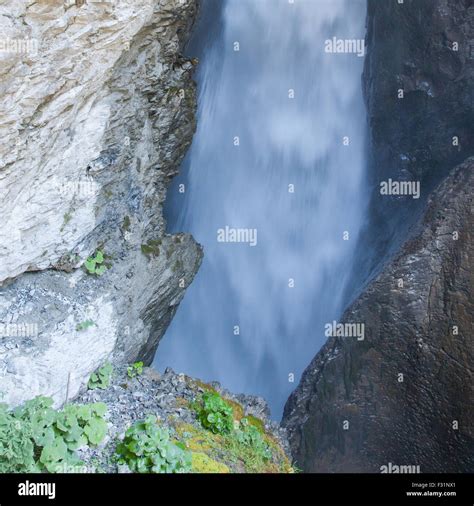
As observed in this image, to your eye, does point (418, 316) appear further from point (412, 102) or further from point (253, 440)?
point (412, 102)

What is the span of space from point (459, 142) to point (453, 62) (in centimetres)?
147

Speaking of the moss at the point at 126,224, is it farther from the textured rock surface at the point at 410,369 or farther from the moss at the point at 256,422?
the textured rock surface at the point at 410,369

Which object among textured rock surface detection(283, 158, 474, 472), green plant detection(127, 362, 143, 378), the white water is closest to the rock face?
green plant detection(127, 362, 143, 378)

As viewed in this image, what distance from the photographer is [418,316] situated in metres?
9.57

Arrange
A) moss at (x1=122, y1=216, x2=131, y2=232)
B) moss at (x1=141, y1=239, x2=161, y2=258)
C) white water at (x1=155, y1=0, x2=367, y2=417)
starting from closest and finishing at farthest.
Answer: moss at (x1=122, y1=216, x2=131, y2=232) < moss at (x1=141, y1=239, x2=161, y2=258) < white water at (x1=155, y1=0, x2=367, y2=417)

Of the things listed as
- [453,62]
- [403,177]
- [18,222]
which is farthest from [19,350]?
[453,62]

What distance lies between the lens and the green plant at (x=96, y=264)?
8.45 m

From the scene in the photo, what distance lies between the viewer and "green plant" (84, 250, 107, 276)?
27.7 ft

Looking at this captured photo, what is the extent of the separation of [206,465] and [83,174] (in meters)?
3.91

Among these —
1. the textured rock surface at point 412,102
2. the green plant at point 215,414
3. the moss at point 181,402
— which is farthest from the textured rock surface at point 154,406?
the textured rock surface at point 412,102

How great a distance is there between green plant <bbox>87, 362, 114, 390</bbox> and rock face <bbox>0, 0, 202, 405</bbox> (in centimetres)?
11

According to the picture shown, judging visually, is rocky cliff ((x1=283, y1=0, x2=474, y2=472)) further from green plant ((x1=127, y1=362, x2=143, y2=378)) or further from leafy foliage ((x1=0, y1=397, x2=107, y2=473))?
leafy foliage ((x1=0, y1=397, x2=107, y2=473))

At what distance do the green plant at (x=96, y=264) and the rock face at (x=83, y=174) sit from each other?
0.25ft

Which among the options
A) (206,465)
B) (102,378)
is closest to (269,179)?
(102,378)
